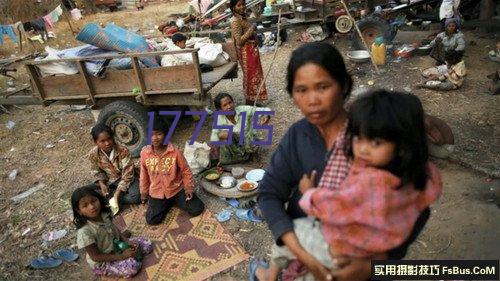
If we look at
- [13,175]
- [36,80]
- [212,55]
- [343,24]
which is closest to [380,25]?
[343,24]

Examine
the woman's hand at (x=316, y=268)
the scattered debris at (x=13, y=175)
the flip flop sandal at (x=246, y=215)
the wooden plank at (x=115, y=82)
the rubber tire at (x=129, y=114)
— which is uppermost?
the woman's hand at (x=316, y=268)

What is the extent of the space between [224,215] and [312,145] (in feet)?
8.75

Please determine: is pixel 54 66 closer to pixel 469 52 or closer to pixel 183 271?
pixel 183 271

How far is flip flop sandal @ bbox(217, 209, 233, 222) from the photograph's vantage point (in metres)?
3.89

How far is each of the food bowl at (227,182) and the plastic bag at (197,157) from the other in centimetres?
41

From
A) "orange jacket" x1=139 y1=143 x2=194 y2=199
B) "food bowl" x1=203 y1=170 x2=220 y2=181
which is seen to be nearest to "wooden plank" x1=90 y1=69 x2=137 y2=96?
"orange jacket" x1=139 y1=143 x2=194 y2=199

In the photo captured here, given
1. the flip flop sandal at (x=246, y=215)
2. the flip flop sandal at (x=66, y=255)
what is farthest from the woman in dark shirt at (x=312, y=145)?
the flip flop sandal at (x=66, y=255)

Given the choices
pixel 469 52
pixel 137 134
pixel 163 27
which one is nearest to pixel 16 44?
pixel 163 27

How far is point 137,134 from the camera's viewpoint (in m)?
5.29

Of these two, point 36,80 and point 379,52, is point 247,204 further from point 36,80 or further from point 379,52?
point 379,52

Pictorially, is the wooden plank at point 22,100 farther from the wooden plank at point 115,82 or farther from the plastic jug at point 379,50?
the plastic jug at point 379,50

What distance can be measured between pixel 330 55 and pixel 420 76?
6.29m

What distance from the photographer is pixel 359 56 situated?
762 centimetres

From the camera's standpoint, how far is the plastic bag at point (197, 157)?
461 cm
